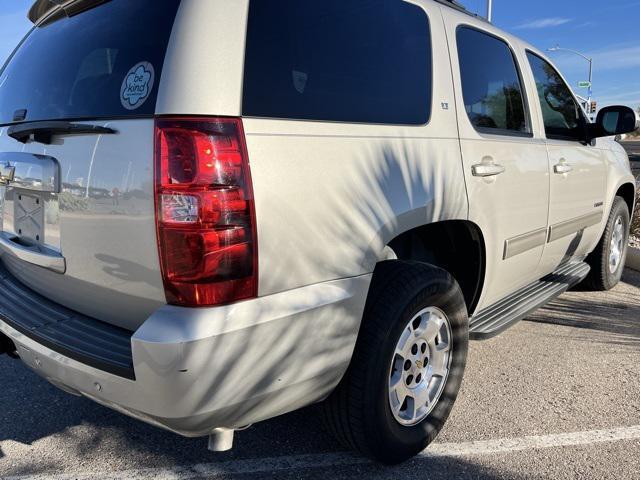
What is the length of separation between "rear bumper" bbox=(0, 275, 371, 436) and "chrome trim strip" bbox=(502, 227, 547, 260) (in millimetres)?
1343

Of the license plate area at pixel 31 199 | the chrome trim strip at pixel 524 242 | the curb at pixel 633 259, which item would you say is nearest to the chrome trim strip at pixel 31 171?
the license plate area at pixel 31 199

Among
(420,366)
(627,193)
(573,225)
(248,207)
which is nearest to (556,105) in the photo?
(573,225)

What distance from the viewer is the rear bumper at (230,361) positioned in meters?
1.70

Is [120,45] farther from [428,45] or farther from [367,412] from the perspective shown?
[367,412]

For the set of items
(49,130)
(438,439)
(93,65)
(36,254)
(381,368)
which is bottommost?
(438,439)

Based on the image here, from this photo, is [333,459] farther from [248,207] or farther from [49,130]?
[49,130]

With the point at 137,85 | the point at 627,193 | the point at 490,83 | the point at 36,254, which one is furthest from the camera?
the point at 627,193

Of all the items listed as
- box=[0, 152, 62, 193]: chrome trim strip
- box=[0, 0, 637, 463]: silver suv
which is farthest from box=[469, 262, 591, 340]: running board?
box=[0, 152, 62, 193]: chrome trim strip

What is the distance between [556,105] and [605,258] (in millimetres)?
1759

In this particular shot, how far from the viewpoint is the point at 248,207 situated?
176 centimetres

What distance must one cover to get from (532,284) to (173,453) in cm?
271

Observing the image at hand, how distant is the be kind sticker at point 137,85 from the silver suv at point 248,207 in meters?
0.01

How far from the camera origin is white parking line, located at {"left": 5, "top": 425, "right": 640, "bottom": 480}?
8.01 feet

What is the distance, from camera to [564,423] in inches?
114
